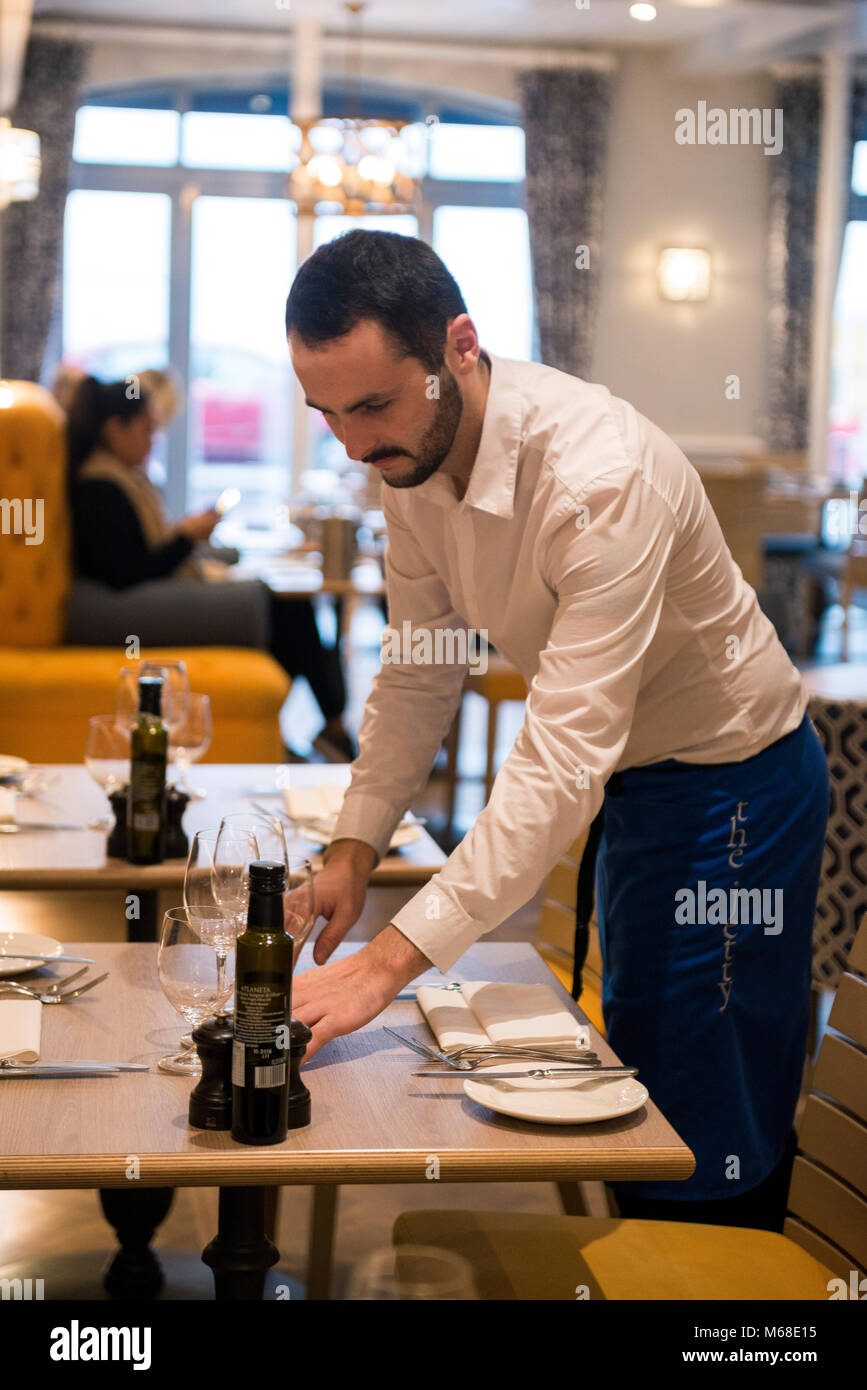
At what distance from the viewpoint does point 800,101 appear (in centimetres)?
1055

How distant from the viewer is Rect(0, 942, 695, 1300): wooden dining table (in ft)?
4.04

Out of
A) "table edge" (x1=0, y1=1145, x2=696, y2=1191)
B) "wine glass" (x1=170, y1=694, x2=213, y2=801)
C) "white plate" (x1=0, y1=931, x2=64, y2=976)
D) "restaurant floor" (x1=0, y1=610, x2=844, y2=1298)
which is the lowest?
"restaurant floor" (x1=0, y1=610, x2=844, y2=1298)

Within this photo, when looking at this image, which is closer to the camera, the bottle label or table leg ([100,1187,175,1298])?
the bottle label

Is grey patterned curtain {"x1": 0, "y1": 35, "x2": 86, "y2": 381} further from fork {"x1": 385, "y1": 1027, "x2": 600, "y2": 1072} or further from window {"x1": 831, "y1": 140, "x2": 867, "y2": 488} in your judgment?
fork {"x1": 385, "y1": 1027, "x2": 600, "y2": 1072}

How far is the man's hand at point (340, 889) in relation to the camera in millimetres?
1678

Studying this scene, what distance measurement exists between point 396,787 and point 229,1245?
0.62m

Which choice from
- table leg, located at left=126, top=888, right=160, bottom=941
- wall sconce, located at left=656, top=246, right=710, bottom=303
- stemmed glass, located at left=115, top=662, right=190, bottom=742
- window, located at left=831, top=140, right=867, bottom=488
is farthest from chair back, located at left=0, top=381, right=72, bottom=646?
window, located at left=831, top=140, right=867, bottom=488

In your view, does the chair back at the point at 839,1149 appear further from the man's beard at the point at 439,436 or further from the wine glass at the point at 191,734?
the wine glass at the point at 191,734

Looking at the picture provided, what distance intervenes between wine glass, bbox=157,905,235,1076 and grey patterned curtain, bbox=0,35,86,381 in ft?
29.7

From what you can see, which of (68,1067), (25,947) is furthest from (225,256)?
(68,1067)

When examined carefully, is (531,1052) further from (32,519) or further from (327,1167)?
(32,519)

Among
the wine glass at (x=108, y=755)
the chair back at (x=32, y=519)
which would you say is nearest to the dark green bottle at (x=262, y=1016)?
the wine glass at (x=108, y=755)

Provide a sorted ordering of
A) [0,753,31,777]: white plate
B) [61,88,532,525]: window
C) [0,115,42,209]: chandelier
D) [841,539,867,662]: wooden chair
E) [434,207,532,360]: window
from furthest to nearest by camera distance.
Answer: [434,207,532,360]: window → [61,88,532,525]: window → [841,539,867,662]: wooden chair → [0,115,42,209]: chandelier → [0,753,31,777]: white plate

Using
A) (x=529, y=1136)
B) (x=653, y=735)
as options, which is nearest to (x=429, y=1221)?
(x=529, y=1136)
